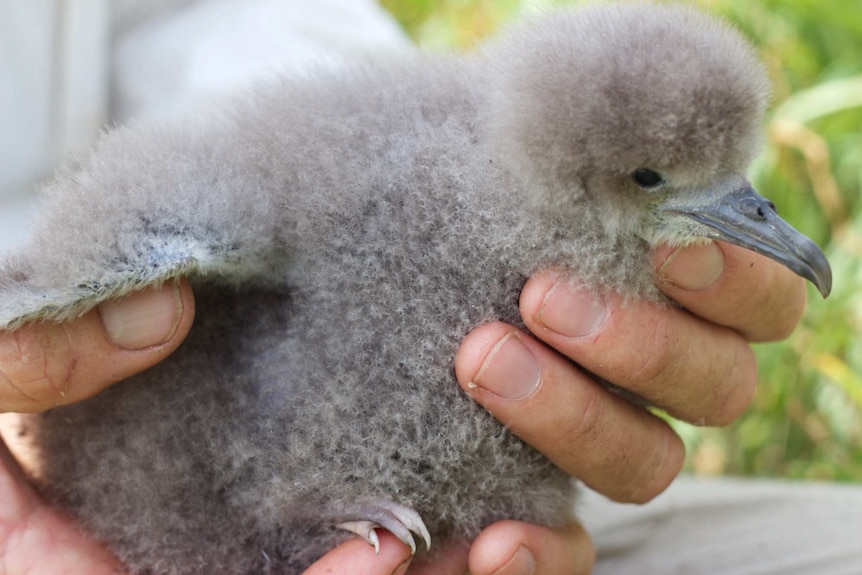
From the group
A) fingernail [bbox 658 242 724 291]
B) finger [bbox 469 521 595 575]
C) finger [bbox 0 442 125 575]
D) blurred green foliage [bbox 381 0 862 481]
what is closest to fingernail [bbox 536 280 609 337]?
fingernail [bbox 658 242 724 291]

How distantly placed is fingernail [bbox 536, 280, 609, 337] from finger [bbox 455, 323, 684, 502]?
73mm

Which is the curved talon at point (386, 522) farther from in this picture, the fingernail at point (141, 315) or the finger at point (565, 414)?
the fingernail at point (141, 315)

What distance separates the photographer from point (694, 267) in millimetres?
1431

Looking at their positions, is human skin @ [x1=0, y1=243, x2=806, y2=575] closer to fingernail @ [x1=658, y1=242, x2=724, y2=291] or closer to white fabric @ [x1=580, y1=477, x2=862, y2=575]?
fingernail @ [x1=658, y1=242, x2=724, y2=291]

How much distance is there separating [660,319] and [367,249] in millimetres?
523

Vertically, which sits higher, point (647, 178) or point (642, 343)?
point (647, 178)

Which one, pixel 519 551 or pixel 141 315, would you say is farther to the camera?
pixel 519 551

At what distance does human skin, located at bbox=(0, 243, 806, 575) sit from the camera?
52.9 inches

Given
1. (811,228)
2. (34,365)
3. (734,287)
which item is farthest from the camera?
(811,228)

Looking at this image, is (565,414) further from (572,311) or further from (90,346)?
(90,346)

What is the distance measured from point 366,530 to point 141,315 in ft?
1.63

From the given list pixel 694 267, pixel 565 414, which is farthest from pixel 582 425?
pixel 694 267

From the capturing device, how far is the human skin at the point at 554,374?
4.41 feet

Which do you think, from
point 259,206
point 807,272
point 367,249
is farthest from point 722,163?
point 259,206
